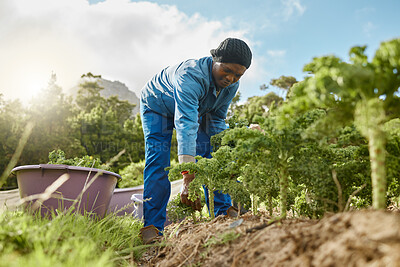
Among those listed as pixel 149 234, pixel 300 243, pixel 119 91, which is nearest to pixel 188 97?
pixel 149 234

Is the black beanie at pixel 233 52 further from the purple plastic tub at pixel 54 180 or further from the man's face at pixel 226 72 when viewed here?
the purple plastic tub at pixel 54 180

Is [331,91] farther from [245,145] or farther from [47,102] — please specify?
[47,102]

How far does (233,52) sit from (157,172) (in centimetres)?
139

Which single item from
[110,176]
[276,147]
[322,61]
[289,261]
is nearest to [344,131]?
[276,147]

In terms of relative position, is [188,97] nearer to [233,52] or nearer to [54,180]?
[233,52]

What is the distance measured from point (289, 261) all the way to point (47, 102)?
1406cm

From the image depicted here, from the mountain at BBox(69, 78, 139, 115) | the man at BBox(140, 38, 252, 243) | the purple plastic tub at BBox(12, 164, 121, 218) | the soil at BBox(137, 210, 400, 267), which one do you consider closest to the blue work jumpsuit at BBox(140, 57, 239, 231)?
the man at BBox(140, 38, 252, 243)

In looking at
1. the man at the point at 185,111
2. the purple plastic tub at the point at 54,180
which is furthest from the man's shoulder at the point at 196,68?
the purple plastic tub at the point at 54,180

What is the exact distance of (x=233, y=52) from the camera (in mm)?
2496

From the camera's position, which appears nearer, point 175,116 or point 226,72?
point 175,116

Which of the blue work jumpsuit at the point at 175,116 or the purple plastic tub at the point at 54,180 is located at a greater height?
the blue work jumpsuit at the point at 175,116

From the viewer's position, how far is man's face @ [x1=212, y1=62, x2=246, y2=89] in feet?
8.43

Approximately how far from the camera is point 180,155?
2.24 metres

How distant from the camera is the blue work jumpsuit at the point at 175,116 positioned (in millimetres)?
2365
